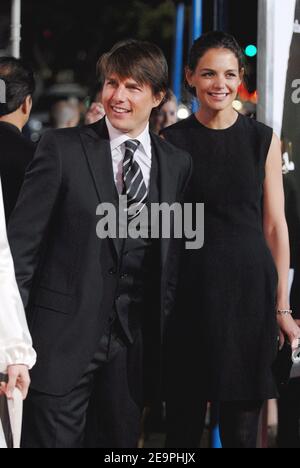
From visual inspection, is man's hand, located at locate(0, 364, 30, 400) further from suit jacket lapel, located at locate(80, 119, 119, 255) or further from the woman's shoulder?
the woman's shoulder

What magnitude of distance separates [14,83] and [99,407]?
1.58 meters

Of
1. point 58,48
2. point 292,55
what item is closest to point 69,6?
point 58,48

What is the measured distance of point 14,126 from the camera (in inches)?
174

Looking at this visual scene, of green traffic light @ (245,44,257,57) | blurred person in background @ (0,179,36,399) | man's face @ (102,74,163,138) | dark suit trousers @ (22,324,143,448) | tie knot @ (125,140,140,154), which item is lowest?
dark suit trousers @ (22,324,143,448)

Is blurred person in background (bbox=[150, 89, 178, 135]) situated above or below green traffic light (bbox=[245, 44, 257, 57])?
below

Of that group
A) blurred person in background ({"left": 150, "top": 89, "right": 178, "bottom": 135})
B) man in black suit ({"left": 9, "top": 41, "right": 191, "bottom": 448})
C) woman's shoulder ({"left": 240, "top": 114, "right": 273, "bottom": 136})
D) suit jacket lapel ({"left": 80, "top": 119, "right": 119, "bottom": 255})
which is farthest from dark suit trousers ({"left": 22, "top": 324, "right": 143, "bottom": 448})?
blurred person in background ({"left": 150, "top": 89, "right": 178, "bottom": 135})

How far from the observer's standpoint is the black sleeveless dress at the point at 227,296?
3906 mm

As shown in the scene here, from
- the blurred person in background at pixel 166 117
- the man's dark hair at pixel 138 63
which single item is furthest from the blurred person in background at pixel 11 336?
the blurred person in background at pixel 166 117

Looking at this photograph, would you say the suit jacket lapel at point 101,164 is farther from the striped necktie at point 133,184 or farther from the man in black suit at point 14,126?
the man in black suit at point 14,126

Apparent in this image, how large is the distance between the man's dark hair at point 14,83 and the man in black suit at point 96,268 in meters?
0.80

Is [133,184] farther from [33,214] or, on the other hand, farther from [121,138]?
[33,214]

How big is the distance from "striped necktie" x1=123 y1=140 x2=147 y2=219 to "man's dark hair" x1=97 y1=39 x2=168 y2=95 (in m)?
0.25

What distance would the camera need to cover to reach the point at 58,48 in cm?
2627

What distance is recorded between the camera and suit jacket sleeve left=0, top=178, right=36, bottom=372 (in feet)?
10.5
